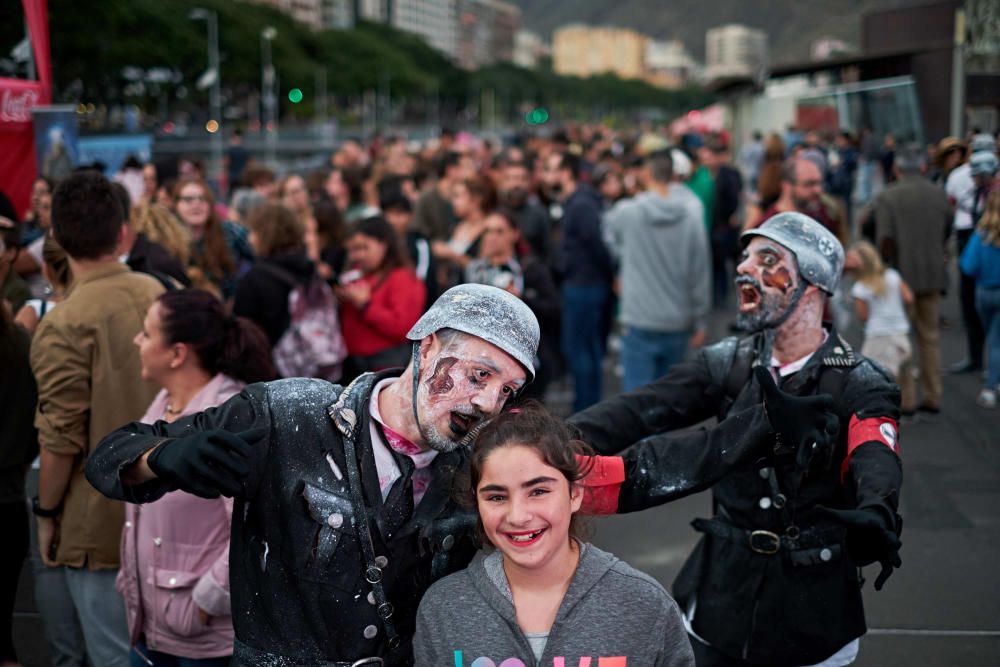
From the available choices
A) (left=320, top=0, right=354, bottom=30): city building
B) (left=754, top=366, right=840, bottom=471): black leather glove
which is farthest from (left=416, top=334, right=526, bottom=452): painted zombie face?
(left=320, top=0, right=354, bottom=30): city building

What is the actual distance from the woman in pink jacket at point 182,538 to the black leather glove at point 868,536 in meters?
1.87

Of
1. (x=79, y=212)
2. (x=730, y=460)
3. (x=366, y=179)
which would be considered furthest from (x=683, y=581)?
(x=366, y=179)

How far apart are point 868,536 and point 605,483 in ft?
2.20

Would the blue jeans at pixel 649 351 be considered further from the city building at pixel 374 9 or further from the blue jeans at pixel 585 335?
the city building at pixel 374 9

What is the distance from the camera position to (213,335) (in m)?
3.75

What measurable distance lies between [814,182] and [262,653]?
528cm

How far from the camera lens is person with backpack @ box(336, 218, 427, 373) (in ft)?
21.8

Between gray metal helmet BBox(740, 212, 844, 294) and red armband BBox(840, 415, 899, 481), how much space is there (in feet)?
1.53

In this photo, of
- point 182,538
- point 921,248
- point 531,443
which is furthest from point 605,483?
point 921,248

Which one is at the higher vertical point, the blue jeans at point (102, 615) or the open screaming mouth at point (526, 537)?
the open screaming mouth at point (526, 537)

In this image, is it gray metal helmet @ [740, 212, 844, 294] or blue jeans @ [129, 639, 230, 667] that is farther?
blue jeans @ [129, 639, 230, 667]

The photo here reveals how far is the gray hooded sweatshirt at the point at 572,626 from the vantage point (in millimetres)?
2365

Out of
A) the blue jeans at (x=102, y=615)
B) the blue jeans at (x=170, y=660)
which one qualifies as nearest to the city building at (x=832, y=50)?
the blue jeans at (x=102, y=615)

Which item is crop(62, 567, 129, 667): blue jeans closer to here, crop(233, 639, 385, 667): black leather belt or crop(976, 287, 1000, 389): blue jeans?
crop(233, 639, 385, 667): black leather belt
